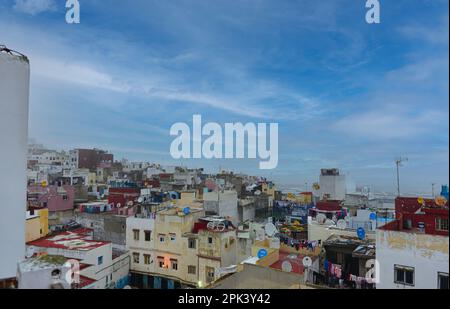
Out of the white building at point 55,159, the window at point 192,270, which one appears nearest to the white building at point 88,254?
the window at point 192,270

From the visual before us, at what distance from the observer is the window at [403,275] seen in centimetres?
309

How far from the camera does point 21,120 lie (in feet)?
10.8

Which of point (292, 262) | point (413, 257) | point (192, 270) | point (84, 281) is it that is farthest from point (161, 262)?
point (413, 257)

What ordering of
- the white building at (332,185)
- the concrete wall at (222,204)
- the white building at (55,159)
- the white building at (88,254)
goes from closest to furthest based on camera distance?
the white building at (88,254)
the concrete wall at (222,204)
the white building at (55,159)
the white building at (332,185)

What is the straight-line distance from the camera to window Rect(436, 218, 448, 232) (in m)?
3.20

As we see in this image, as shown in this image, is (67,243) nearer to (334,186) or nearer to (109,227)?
(109,227)

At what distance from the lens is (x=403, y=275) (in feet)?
10.3

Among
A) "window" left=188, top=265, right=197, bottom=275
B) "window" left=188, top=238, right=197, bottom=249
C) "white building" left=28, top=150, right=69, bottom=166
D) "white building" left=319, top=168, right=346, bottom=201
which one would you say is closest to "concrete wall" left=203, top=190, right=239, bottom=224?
"window" left=188, top=238, right=197, bottom=249

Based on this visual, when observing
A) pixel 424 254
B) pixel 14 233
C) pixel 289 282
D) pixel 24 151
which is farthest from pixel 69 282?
pixel 424 254

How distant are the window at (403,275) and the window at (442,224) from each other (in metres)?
0.53

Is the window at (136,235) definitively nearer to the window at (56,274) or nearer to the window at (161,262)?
the window at (161,262)

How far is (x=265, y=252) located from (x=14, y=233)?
10.3 ft

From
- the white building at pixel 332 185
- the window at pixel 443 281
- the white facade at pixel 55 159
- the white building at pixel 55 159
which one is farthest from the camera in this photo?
the white building at pixel 332 185

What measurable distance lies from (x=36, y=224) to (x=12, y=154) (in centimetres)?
262
